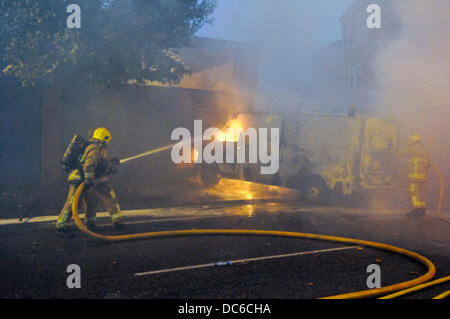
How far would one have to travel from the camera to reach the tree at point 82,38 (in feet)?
32.6

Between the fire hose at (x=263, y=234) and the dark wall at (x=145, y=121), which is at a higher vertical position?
the dark wall at (x=145, y=121)

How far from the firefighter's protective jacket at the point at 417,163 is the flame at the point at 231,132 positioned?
4172 millimetres

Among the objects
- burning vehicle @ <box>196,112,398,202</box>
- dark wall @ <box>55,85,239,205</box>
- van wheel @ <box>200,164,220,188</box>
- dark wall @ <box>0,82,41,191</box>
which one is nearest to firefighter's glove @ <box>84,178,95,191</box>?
burning vehicle @ <box>196,112,398,202</box>

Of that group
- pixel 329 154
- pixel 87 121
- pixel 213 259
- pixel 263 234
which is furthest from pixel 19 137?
pixel 213 259

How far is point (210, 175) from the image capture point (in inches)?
467

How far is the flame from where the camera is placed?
1095 centimetres

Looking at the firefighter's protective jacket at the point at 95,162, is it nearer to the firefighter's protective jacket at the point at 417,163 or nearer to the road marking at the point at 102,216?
the road marking at the point at 102,216

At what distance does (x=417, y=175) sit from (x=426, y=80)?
7659 millimetres

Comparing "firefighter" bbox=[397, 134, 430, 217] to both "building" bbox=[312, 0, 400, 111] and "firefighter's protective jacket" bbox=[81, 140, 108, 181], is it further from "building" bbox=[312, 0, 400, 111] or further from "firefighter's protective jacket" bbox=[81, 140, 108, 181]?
"building" bbox=[312, 0, 400, 111]

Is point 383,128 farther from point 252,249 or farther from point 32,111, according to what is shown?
point 32,111

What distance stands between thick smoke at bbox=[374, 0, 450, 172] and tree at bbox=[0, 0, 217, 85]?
9.30 m

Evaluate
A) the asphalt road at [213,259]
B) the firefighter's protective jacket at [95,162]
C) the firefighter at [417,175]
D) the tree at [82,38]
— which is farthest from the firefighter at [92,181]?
the firefighter at [417,175]

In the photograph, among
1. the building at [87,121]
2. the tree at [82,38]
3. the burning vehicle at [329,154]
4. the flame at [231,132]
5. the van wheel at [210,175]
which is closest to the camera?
the tree at [82,38]
